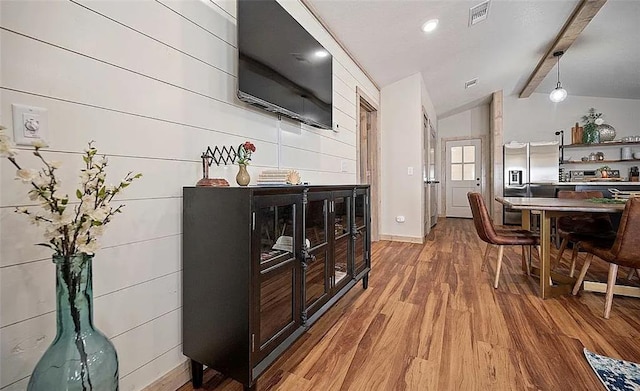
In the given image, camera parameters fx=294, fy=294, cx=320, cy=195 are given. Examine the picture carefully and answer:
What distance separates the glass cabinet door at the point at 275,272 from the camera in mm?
1266

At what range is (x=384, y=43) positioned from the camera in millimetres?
3453

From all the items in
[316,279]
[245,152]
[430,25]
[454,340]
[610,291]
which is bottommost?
[454,340]

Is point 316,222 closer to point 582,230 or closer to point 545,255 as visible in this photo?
point 545,255

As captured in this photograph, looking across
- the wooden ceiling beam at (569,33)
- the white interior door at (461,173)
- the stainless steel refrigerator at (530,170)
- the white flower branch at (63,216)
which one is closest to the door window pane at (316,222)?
the white flower branch at (63,216)

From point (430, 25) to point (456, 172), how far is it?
5.32 metres

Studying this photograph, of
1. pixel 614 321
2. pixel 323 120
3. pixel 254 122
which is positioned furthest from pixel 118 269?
pixel 614 321

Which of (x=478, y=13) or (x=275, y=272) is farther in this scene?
(x=478, y=13)

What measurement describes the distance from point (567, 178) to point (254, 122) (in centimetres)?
728

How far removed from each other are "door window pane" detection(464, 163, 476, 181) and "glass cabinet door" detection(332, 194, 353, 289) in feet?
21.4

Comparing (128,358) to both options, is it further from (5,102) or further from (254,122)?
(254,122)

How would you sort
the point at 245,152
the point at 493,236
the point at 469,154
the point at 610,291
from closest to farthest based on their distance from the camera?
the point at 245,152
the point at 610,291
the point at 493,236
the point at 469,154

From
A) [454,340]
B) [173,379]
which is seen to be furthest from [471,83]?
[173,379]

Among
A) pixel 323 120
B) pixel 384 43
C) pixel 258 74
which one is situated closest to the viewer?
pixel 258 74

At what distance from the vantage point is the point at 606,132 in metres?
5.90
